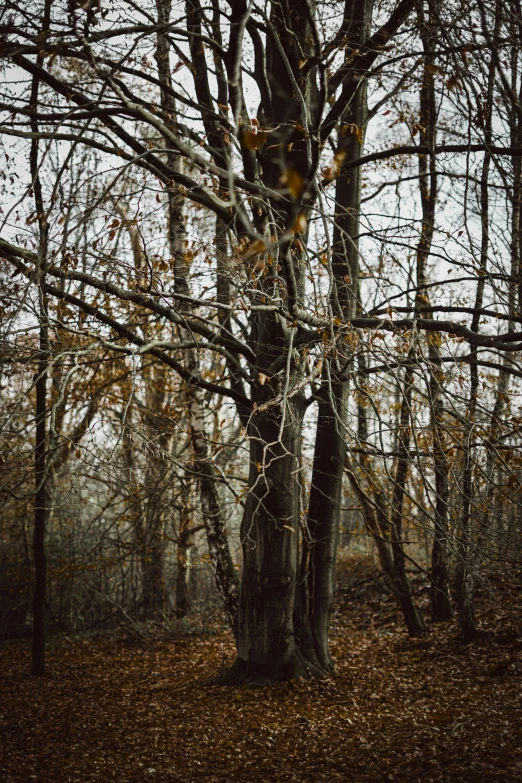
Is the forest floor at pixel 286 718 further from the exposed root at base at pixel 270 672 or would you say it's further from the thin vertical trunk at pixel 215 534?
the thin vertical trunk at pixel 215 534

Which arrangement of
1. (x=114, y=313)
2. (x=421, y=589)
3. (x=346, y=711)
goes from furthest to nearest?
(x=421, y=589)
(x=114, y=313)
(x=346, y=711)

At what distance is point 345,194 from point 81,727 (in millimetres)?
6500

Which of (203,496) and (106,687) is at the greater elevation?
(203,496)

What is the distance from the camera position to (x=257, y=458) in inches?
278

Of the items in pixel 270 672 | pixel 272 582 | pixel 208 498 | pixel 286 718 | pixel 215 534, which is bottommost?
pixel 286 718

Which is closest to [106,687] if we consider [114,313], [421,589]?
[114,313]

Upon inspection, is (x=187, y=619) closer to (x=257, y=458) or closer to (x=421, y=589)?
(x=421, y=589)

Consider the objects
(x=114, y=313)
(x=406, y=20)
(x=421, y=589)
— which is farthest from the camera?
(x=421, y=589)

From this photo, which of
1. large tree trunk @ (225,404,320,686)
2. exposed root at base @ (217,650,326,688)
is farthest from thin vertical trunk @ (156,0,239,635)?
large tree trunk @ (225,404,320,686)

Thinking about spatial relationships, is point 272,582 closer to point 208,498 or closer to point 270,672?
point 270,672

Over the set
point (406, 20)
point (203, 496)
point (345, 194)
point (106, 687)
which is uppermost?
point (406, 20)

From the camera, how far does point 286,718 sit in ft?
19.3

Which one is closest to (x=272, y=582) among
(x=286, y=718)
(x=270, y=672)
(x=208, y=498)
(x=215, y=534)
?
(x=270, y=672)

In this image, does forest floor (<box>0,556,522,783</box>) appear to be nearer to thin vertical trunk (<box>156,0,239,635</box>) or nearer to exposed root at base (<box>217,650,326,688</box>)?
exposed root at base (<box>217,650,326,688</box>)
